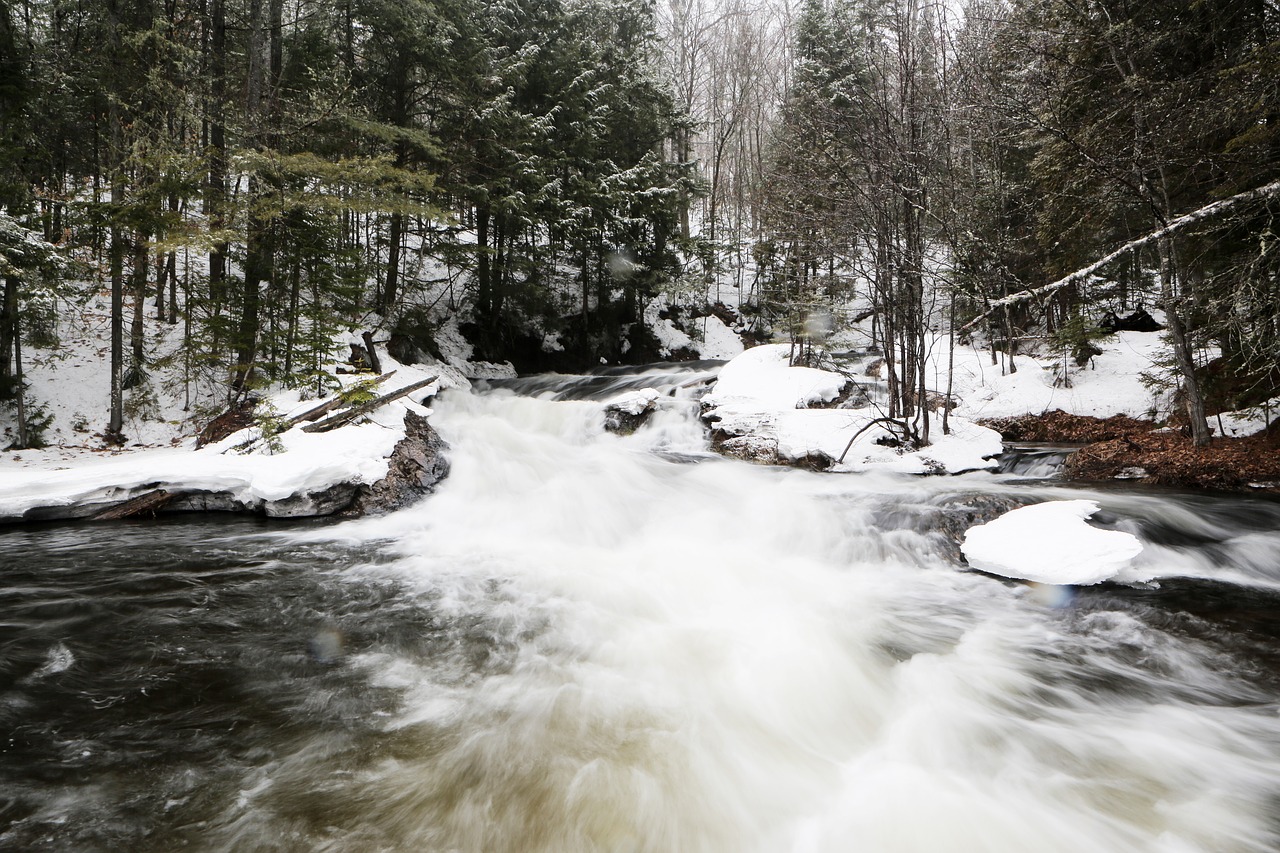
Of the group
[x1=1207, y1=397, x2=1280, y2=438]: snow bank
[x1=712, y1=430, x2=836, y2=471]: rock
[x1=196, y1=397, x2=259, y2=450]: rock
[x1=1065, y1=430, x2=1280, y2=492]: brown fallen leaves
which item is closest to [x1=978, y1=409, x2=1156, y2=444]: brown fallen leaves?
[x1=1207, y1=397, x2=1280, y2=438]: snow bank

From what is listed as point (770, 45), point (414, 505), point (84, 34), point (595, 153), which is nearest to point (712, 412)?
point (414, 505)

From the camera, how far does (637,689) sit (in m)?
3.71

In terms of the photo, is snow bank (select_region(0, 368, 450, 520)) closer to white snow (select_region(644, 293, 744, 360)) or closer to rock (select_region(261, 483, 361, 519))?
rock (select_region(261, 483, 361, 519))

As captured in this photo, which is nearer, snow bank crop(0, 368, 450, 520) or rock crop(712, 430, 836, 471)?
snow bank crop(0, 368, 450, 520)

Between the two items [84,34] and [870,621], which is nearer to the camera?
[870,621]

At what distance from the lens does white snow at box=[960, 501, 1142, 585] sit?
5.00m

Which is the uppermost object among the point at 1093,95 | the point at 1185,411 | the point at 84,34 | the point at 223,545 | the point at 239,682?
the point at 84,34

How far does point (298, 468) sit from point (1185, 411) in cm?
1318

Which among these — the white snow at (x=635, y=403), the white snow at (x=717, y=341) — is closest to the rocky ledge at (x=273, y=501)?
the white snow at (x=635, y=403)

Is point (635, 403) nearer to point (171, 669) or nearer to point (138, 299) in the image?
point (171, 669)

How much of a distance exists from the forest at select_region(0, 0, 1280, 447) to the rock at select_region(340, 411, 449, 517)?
2.18 m

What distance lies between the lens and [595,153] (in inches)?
737

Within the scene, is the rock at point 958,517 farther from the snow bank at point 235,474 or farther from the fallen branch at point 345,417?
the fallen branch at point 345,417

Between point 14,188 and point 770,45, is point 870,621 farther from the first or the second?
point 770,45
